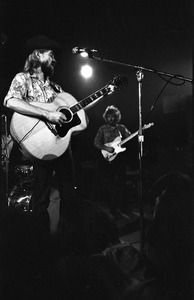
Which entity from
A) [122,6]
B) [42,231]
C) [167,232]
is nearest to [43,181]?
[42,231]

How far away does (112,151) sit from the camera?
3.44 meters

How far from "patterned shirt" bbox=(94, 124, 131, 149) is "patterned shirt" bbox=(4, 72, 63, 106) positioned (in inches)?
51.2

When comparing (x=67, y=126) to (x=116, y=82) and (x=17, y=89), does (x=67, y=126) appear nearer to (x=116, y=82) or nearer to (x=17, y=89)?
(x=17, y=89)

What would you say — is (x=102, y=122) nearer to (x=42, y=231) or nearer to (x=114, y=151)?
(x=114, y=151)

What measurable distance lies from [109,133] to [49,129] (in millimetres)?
1532

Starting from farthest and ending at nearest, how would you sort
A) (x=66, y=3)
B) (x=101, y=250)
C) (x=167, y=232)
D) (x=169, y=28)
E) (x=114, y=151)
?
(x=114, y=151) < (x=169, y=28) < (x=66, y=3) < (x=167, y=232) < (x=101, y=250)

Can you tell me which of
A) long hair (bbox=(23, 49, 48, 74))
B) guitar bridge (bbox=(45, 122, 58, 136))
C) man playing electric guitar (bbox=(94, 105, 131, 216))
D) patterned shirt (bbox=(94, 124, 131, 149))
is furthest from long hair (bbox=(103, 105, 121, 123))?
guitar bridge (bbox=(45, 122, 58, 136))

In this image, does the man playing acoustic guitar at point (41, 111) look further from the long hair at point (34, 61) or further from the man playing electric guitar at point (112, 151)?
the man playing electric guitar at point (112, 151)

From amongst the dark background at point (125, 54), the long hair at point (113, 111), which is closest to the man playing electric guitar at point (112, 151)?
the long hair at point (113, 111)

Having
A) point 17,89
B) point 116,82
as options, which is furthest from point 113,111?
point 17,89

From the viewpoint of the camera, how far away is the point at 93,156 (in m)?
3.52

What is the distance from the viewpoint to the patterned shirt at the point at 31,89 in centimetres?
203

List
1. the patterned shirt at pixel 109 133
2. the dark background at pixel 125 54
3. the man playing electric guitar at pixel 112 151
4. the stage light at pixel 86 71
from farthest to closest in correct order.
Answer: the patterned shirt at pixel 109 133, the man playing electric guitar at pixel 112 151, the stage light at pixel 86 71, the dark background at pixel 125 54

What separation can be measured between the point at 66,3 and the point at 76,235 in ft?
6.83
